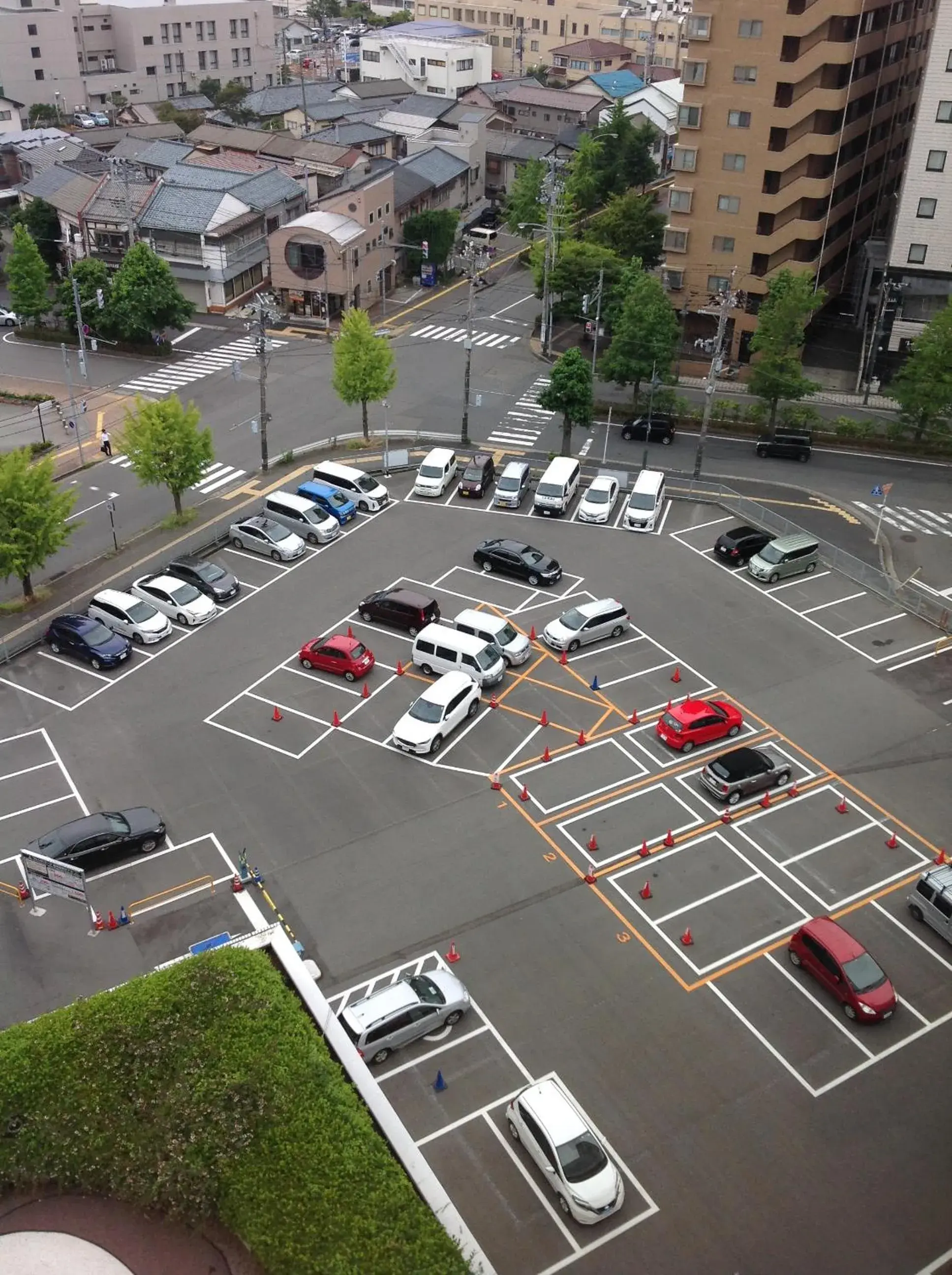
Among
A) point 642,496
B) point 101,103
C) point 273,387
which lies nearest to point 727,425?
point 642,496

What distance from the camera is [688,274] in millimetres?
69625

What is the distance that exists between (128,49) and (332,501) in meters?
110

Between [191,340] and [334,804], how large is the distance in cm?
4968

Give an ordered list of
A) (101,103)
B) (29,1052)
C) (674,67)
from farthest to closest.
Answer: (674,67) → (101,103) → (29,1052)

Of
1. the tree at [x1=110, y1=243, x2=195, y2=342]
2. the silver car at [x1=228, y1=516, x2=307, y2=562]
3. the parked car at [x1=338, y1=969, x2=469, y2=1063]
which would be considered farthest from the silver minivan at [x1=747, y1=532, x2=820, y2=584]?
the tree at [x1=110, y1=243, x2=195, y2=342]

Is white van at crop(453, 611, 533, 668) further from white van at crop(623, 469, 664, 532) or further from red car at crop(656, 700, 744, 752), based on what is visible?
white van at crop(623, 469, 664, 532)

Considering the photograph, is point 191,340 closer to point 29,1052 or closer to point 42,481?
point 42,481

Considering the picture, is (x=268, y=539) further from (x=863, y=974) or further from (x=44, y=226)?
(x=44, y=226)

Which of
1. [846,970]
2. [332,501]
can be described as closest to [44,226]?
[332,501]

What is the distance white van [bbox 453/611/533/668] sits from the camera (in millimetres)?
37625

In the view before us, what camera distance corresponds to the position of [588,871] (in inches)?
1158

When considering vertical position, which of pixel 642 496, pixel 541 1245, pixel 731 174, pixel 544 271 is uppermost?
pixel 731 174

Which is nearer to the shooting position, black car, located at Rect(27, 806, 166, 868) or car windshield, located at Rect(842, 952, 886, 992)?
car windshield, located at Rect(842, 952, 886, 992)

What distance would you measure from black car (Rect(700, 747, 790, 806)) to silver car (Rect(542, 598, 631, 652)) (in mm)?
8003
